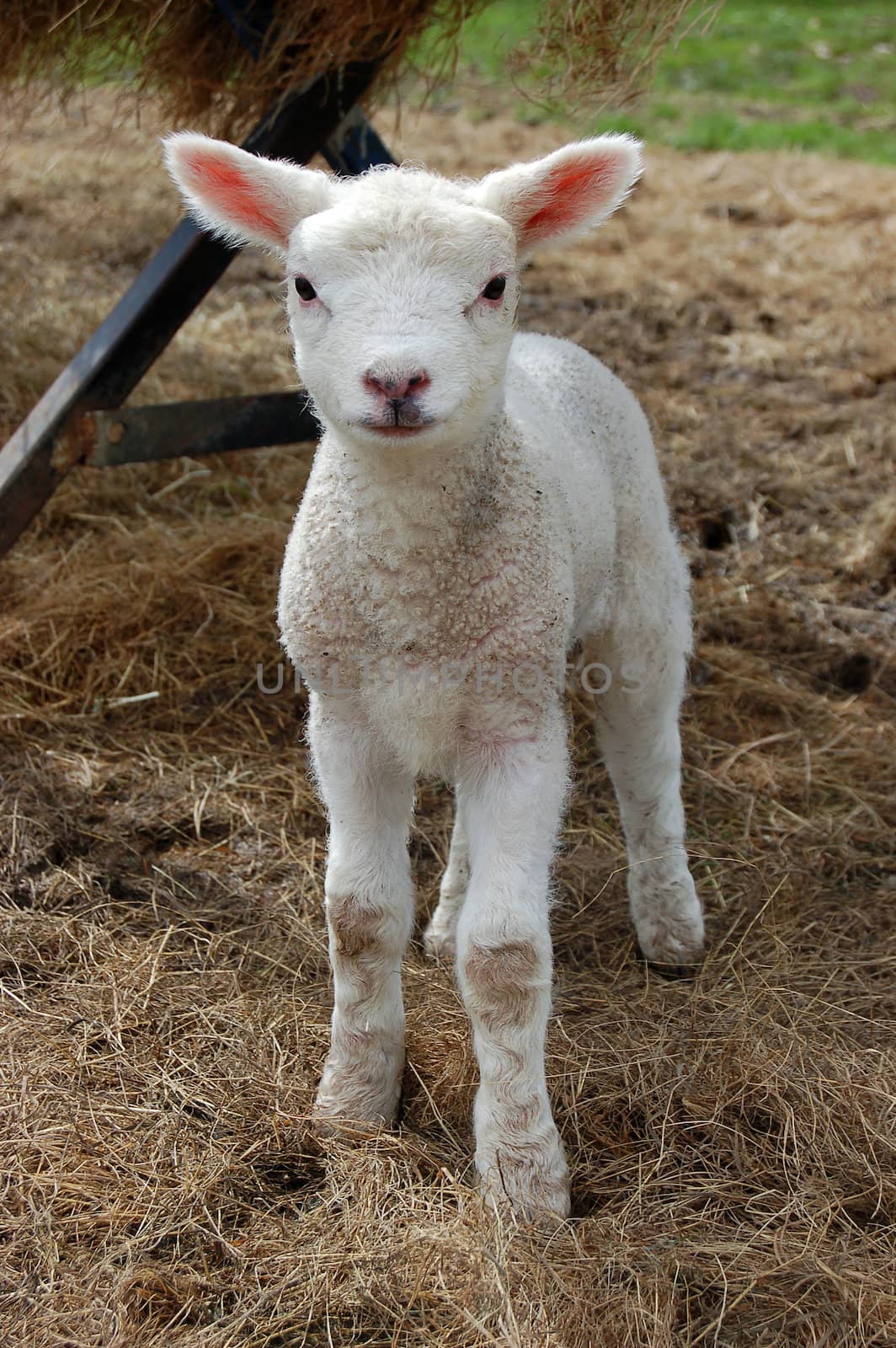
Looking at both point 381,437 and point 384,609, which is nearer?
point 381,437

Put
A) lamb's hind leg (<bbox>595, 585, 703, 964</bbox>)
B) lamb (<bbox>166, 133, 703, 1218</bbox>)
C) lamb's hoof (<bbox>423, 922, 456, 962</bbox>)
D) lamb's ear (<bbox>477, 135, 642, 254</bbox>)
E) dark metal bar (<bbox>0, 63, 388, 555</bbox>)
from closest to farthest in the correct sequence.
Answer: lamb (<bbox>166, 133, 703, 1218</bbox>)
lamb's ear (<bbox>477, 135, 642, 254</bbox>)
lamb's hind leg (<bbox>595, 585, 703, 964</bbox>)
lamb's hoof (<bbox>423, 922, 456, 962</bbox>)
dark metal bar (<bbox>0, 63, 388, 555</bbox>)

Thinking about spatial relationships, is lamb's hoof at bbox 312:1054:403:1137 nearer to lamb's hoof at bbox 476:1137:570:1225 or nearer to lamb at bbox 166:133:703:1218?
lamb at bbox 166:133:703:1218

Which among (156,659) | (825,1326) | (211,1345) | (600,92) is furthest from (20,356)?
(825,1326)

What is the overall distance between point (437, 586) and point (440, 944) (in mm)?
1284

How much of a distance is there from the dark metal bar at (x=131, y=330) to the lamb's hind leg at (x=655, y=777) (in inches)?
75.8

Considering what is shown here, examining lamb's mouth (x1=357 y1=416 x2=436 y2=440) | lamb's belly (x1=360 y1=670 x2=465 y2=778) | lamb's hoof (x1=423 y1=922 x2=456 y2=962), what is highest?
lamb's mouth (x1=357 y1=416 x2=436 y2=440)

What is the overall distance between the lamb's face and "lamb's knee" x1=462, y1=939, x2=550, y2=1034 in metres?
0.99

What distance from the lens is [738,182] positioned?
33.4ft

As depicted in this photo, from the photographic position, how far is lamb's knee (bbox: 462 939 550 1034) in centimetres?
251

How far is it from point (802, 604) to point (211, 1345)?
12.0 feet

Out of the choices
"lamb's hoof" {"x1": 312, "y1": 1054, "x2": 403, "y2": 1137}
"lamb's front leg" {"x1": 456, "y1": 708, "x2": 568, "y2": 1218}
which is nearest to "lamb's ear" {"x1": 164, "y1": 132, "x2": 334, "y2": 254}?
"lamb's front leg" {"x1": 456, "y1": 708, "x2": 568, "y2": 1218}

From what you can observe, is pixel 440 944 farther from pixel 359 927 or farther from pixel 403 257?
pixel 403 257

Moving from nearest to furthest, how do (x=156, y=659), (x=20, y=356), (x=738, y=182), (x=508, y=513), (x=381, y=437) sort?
(x=381, y=437) → (x=508, y=513) → (x=156, y=659) → (x=20, y=356) → (x=738, y=182)

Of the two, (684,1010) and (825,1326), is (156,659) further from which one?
(825,1326)
